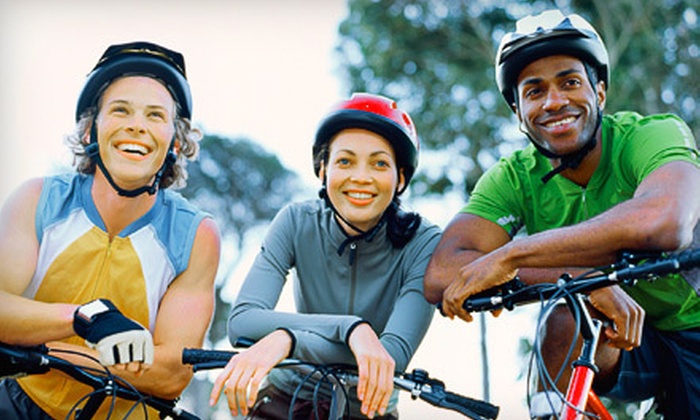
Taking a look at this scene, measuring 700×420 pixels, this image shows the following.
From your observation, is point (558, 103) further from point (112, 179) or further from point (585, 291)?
point (112, 179)

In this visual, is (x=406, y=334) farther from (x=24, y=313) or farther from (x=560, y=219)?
(x=24, y=313)

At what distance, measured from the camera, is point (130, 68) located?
4.48 metres

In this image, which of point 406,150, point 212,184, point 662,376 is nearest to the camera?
point 662,376

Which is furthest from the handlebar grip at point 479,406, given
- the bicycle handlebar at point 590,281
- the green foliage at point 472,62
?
the green foliage at point 472,62

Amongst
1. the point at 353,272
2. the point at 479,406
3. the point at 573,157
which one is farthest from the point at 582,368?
the point at 353,272

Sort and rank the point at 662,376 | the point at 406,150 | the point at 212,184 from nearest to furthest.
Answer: the point at 662,376 → the point at 406,150 → the point at 212,184

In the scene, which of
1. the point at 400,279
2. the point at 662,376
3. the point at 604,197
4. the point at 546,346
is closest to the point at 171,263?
the point at 400,279

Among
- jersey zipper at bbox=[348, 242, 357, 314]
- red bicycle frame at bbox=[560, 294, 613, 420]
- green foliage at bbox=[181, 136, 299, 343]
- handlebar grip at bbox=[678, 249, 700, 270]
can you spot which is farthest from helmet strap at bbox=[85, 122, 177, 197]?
green foliage at bbox=[181, 136, 299, 343]

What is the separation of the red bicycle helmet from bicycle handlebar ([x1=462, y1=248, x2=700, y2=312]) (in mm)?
1184

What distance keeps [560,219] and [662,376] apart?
1005 millimetres

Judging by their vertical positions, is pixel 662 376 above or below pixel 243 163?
below

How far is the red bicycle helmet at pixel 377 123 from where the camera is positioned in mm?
4523

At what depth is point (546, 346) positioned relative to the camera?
12.5 ft

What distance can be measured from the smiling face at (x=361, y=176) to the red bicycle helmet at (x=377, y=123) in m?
0.05
